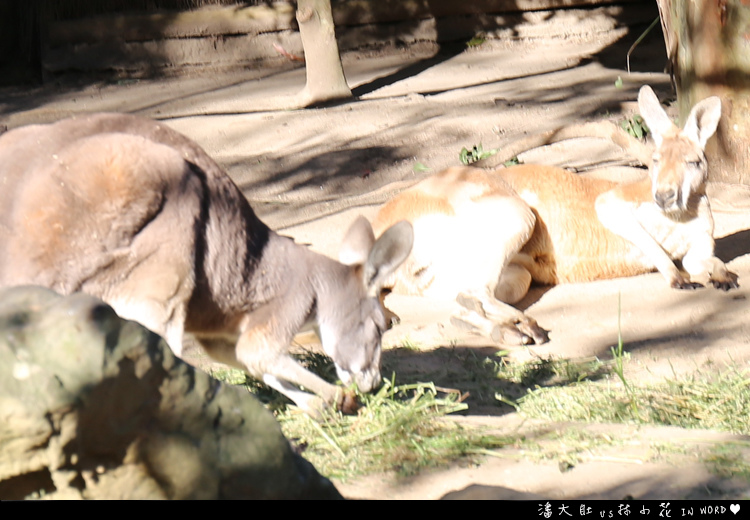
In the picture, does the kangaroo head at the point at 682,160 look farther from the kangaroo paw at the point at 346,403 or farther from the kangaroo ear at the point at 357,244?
the kangaroo paw at the point at 346,403

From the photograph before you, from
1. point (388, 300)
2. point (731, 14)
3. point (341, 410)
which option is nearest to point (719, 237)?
point (731, 14)

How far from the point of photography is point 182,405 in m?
1.92

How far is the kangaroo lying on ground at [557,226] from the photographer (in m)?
5.32

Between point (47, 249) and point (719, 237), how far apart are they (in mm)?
4730

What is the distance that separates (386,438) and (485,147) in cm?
569

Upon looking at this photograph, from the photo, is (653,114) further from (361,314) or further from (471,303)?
(361,314)

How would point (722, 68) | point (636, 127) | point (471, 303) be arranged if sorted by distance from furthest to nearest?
point (636, 127) < point (722, 68) < point (471, 303)

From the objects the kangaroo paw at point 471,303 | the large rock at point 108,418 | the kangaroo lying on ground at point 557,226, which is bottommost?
the kangaroo paw at point 471,303

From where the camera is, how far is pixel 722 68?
6.70 meters

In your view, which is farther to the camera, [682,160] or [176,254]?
[682,160]

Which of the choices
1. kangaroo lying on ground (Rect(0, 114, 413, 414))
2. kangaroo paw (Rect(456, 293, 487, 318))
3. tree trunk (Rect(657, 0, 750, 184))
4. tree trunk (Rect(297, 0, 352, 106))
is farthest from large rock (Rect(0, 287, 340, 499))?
tree trunk (Rect(297, 0, 352, 106))

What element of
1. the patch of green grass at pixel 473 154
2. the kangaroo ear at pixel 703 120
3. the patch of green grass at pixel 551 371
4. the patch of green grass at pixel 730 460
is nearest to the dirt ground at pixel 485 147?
the patch of green grass at pixel 730 460

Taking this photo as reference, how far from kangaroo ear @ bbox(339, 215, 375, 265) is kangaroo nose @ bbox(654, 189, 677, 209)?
2350 millimetres

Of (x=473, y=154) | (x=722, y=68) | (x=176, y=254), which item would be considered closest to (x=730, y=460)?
(x=176, y=254)
